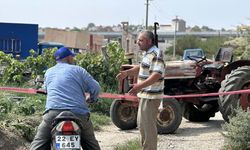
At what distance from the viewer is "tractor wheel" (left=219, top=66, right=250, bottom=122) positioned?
408 inches

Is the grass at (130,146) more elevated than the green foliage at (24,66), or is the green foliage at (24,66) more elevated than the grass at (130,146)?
the green foliage at (24,66)

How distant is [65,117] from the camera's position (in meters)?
5.84

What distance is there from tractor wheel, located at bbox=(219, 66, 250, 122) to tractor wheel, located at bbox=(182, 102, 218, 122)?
1787 mm

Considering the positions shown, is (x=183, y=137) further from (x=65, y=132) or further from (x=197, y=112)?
(x=65, y=132)

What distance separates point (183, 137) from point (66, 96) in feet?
15.0

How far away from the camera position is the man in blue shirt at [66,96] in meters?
5.99

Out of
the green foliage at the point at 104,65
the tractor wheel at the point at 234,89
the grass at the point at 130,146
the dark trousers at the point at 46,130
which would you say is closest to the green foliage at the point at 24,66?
the green foliage at the point at 104,65

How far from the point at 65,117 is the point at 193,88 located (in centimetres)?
607

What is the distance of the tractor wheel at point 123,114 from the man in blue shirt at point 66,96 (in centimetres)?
493

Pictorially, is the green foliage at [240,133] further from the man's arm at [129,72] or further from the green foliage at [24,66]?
the green foliage at [24,66]

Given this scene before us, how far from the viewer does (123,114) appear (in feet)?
37.1

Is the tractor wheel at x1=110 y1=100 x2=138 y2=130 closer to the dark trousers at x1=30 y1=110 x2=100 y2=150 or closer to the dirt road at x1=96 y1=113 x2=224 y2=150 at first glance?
the dirt road at x1=96 y1=113 x2=224 y2=150

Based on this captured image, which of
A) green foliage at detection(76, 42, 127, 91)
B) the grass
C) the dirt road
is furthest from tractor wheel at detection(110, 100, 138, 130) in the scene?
green foliage at detection(76, 42, 127, 91)

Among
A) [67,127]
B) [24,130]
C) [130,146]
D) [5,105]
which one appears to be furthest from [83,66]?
[67,127]
